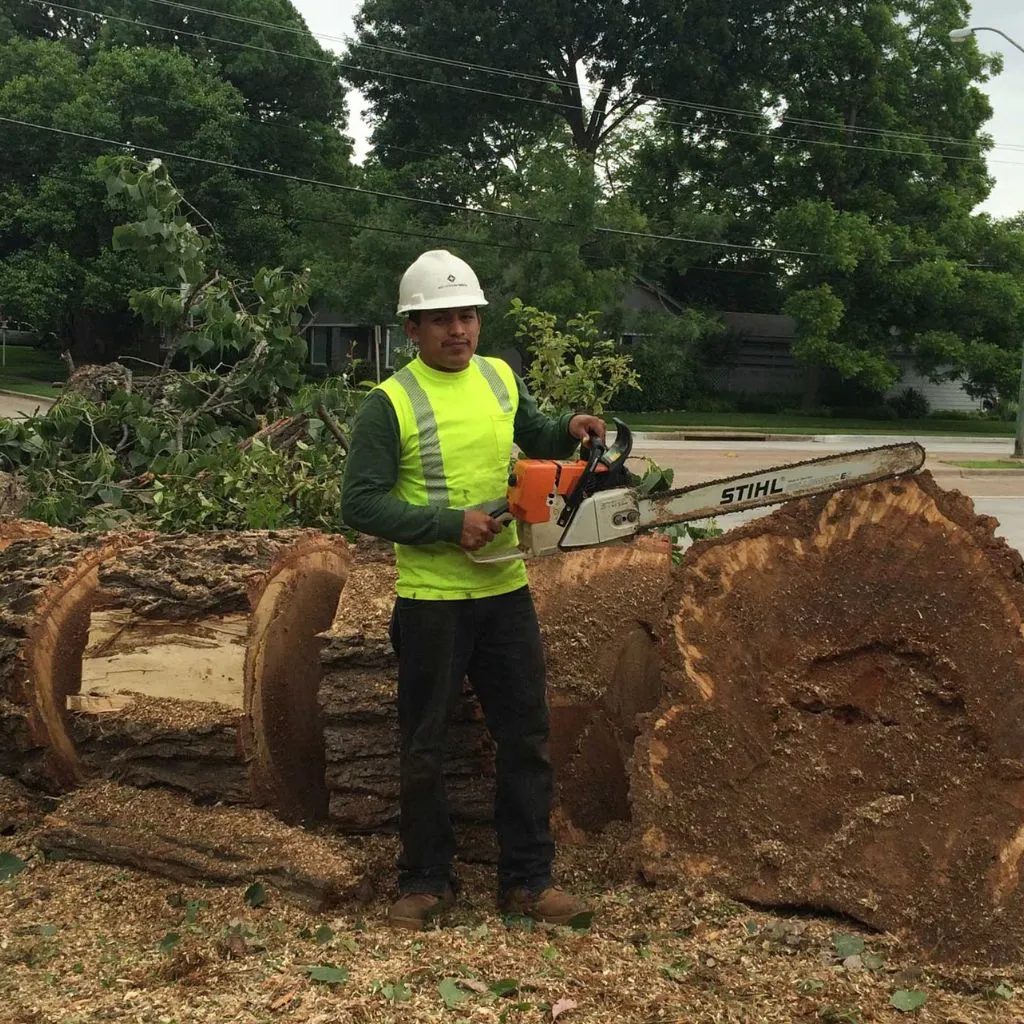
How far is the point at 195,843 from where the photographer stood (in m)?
3.30

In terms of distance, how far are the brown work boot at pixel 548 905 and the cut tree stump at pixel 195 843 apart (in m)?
0.45

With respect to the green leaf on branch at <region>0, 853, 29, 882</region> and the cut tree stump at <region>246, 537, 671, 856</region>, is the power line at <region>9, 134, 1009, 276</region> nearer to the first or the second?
the cut tree stump at <region>246, 537, 671, 856</region>

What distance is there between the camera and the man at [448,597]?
3.01m

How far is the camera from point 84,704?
12.0 ft

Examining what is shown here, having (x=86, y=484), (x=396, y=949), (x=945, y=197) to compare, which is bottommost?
(x=396, y=949)

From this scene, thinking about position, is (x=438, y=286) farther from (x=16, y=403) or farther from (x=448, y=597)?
(x=16, y=403)

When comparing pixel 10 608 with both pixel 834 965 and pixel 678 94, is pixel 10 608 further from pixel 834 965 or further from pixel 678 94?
pixel 678 94

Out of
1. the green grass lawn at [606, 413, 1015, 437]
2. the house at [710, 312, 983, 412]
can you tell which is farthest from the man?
the house at [710, 312, 983, 412]

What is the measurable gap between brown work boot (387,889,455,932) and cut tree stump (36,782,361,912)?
6.1 inches

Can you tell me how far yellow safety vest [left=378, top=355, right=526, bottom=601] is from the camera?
3.05 m

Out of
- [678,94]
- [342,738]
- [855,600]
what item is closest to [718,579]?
[855,600]

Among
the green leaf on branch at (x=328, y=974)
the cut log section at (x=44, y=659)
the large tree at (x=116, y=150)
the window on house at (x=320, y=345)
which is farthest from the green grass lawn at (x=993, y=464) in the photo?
the window on house at (x=320, y=345)

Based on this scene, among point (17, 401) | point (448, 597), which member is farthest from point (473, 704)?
point (17, 401)

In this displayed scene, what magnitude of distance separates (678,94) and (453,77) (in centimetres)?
684
